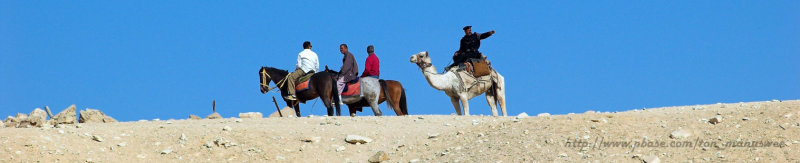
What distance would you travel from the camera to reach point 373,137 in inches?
659

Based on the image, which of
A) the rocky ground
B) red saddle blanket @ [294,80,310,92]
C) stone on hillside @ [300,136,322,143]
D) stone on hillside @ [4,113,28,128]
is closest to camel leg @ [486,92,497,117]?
red saddle blanket @ [294,80,310,92]

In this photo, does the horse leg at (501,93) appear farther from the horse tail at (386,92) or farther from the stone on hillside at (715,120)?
the stone on hillside at (715,120)

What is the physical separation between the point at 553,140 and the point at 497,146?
0.85 metres

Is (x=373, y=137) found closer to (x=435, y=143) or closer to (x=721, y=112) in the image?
(x=435, y=143)

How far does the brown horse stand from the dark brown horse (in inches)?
11.0

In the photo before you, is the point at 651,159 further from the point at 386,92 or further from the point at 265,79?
the point at 265,79

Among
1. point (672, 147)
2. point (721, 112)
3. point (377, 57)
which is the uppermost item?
point (377, 57)

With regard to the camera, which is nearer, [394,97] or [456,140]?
[456,140]

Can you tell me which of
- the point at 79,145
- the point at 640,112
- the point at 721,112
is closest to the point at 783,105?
the point at 721,112

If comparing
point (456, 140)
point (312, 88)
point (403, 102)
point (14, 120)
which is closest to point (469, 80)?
point (403, 102)

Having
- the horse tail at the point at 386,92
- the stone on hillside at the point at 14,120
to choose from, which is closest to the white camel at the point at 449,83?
the horse tail at the point at 386,92

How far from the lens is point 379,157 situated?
A: 50.4 ft

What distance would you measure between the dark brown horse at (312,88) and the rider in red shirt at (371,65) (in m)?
0.82

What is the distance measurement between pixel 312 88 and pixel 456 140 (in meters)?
6.34
